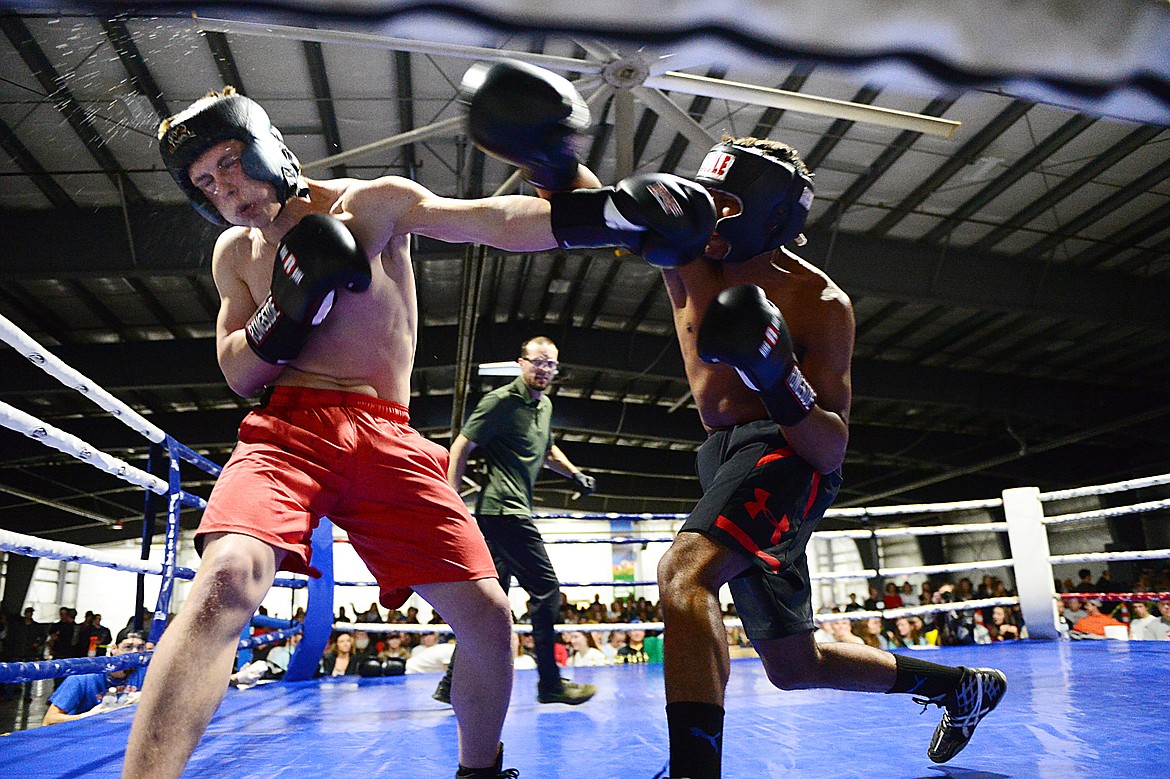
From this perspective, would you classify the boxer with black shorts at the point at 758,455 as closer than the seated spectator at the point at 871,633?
Yes

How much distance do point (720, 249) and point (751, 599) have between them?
0.72 meters

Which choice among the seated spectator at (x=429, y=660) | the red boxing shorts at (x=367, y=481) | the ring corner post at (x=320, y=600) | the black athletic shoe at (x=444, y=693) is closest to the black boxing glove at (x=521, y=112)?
the red boxing shorts at (x=367, y=481)

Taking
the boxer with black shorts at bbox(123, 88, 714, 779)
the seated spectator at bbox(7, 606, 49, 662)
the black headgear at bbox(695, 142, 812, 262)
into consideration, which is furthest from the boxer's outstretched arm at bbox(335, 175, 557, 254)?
the seated spectator at bbox(7, 606, 49, 662)

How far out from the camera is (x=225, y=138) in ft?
4.45

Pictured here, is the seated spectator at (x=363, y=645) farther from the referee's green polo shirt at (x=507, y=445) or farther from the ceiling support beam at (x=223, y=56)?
the referee's green polo shirt at (x=507, y=445)

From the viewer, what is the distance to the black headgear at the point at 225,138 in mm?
1349

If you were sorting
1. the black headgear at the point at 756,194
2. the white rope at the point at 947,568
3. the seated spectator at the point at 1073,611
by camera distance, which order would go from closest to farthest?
the black headgear at the point at 756,194
the white rope at the point at 947,568
the seated spectator at the point at 1073,611

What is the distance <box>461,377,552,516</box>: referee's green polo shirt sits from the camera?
3.35m

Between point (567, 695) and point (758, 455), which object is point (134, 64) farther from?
point (758, 455)

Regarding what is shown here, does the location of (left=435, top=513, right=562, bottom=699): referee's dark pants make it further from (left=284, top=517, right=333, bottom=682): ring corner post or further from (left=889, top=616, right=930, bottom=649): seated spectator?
(left=889, top=616, right=930, bottom=649): seated spectator

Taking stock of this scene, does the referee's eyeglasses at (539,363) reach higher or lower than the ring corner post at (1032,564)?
higher

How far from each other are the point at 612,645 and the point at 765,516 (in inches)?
340

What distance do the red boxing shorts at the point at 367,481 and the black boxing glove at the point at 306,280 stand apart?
4.7 inches

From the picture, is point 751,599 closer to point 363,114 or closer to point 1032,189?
point 363,114
